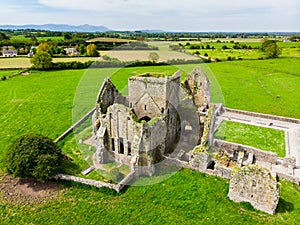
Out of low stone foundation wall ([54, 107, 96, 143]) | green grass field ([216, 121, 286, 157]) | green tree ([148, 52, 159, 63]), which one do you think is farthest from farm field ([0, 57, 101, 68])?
green grass field ([216, 121, 286, 157])

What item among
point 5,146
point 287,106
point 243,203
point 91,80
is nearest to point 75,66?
point 91,80

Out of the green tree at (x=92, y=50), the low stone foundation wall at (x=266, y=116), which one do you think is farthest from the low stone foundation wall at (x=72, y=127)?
the green tree at (x=92, y=50)

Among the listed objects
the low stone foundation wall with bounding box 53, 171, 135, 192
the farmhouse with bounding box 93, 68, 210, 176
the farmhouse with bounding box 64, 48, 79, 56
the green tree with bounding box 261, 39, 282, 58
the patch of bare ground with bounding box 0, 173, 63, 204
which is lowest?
the patch of bare ground with bounding box 0, 173, 63, 204

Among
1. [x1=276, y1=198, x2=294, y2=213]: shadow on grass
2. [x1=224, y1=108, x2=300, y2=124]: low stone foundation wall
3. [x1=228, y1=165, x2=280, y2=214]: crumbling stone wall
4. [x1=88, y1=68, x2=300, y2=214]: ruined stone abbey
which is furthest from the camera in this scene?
[x1=224, y1=108, x2=300, y2=124]: low stone foundation wall

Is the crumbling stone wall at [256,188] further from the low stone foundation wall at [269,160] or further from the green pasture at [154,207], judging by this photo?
the low stone foundation wall at [269,160]

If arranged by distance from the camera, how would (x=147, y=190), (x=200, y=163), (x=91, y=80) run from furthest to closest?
(x=91, y=80), (x=200, y=163), (x=147, y=190)

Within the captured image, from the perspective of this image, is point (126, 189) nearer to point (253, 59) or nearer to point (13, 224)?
point (13, 224)

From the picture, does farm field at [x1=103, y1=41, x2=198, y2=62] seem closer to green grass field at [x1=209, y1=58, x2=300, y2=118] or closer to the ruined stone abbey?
green grass field at [x1=209, y1=58, x2=300, y2=118]
